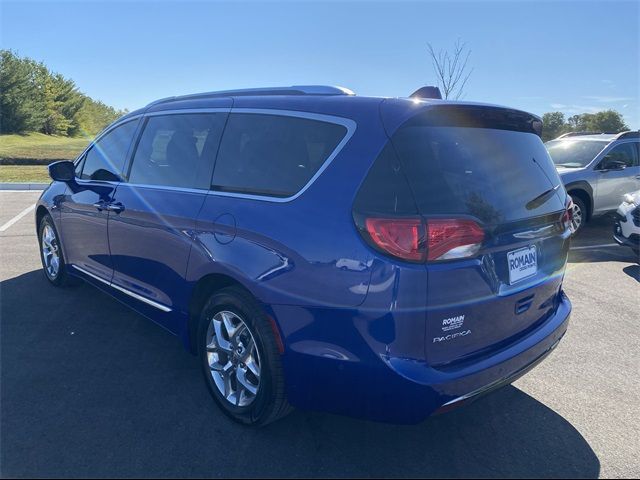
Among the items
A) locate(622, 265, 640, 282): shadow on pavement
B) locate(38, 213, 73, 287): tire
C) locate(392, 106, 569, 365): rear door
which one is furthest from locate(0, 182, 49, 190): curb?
locate(392, 106, 569, 365): rear door

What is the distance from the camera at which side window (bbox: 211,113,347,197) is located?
2520 millimetres

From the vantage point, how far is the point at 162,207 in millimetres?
3254

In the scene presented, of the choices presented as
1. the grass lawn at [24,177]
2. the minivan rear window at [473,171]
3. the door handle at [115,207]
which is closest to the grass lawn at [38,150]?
the grass lawn at [24,177]

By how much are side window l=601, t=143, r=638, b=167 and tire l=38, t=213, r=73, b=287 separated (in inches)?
344

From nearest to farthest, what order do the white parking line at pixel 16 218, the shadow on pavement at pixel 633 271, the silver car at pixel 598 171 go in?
the shadow on pavement at pixel 633 271 < the white parking line at pixel 16 218 < the silver car at pixel 598 171

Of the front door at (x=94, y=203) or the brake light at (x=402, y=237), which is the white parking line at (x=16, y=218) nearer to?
the front door at (x=94, y=203)

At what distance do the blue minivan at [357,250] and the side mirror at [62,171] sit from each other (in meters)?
1.63

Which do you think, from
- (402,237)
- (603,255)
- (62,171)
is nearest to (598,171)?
(603,255)

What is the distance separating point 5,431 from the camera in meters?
2.69

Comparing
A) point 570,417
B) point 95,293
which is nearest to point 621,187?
point 570,417

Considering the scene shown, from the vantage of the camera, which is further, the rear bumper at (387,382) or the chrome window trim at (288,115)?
the chrome window trim at (288,115)

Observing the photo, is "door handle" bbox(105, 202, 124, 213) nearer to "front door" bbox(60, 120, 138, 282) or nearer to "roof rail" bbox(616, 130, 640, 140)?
Result: "front door" bbox(60, 120, 138, 282)

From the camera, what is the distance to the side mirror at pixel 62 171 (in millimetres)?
4484

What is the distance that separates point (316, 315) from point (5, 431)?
189 centimetres
